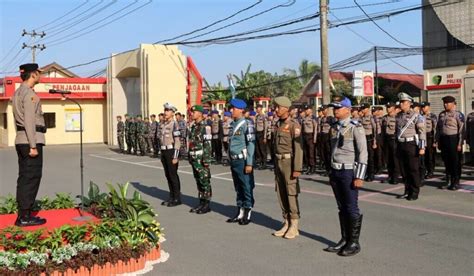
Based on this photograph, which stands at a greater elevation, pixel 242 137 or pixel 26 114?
pixel 26 114

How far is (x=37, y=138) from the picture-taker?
626 cm

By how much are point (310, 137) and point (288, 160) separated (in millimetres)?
7779

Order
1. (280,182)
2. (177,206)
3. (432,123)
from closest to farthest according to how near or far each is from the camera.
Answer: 1. (280,182)
2. (177,206)
3. (432,123)

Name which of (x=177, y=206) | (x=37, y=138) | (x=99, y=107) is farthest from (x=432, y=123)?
(x=99, y=107)

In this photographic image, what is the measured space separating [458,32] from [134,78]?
18029 millimetres

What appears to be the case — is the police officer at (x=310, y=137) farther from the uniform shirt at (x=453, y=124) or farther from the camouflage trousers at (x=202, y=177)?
the camouflage trousers at (x=202, y=177)

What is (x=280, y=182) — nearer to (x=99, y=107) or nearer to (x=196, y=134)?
(x=196, y=134)

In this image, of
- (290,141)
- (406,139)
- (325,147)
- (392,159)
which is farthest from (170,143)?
(325,147)

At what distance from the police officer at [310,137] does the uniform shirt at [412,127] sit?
4640mm

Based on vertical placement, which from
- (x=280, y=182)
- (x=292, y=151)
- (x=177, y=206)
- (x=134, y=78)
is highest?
(x=134, y=78)

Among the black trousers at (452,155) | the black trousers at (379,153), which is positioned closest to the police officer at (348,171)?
the black trousers at (452,155)

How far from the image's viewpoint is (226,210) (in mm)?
8773

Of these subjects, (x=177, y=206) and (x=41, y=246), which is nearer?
(x=41, y=246)

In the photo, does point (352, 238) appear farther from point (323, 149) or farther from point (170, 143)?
point (323, 149)
